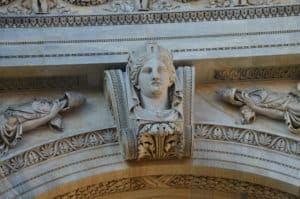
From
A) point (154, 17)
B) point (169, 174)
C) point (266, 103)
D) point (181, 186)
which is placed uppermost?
point (154, 17)

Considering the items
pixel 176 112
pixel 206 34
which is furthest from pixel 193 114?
pixel 206 34

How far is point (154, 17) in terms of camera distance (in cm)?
812

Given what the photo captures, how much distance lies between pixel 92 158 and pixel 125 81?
719 mm

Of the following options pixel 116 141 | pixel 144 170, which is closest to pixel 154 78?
pixel 116 141

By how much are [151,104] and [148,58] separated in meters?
0.39

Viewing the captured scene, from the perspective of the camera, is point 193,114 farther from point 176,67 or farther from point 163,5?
point 163,5

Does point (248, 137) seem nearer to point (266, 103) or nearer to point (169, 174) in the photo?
point (266, 103)

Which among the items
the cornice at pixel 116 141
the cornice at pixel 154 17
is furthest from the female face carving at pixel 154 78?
the cornice at pixel 154 17

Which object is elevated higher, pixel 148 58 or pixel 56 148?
pixel 148 58

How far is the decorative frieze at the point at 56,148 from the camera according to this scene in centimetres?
736

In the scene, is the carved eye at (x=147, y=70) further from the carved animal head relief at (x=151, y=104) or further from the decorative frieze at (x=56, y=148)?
the decorative frieze at (x=56, y=148)

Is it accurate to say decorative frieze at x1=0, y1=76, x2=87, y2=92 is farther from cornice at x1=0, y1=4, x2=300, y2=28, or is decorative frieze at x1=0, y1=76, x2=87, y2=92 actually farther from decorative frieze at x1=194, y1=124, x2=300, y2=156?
decorative frieze at x1=194, y1=124, x2=300, y2=156

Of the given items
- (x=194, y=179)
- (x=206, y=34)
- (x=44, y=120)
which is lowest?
(x=194, y=179)

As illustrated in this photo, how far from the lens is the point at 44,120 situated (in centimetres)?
761
